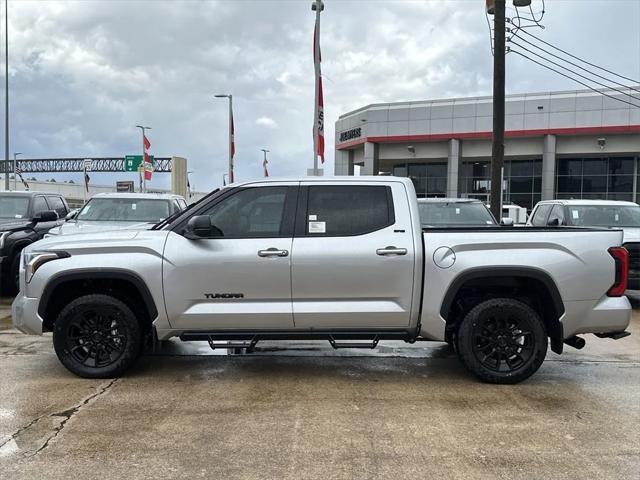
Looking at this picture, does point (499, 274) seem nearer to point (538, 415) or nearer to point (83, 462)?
point (538, 415)


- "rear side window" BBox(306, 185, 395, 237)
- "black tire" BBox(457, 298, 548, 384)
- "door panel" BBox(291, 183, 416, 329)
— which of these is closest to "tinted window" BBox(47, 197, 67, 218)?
"rear side window" BBox(306, 185, 395, 237)

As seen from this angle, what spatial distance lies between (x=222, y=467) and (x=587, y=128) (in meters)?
33.6

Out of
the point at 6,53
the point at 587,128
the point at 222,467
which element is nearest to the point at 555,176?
the point at 587,128

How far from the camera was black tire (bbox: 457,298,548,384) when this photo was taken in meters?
5.69

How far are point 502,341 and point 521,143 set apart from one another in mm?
32110

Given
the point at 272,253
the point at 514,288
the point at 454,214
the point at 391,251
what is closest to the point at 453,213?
the point at 454,214

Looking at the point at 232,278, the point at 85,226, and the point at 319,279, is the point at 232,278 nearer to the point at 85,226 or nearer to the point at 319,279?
the point at 319,279

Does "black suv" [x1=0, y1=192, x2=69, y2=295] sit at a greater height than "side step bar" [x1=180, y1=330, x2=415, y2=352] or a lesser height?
greater

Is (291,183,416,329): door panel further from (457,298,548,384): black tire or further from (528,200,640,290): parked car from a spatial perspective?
(528,200,640,290): parked car

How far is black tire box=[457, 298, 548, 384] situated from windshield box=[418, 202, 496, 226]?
527cm

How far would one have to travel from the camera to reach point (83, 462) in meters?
4.00

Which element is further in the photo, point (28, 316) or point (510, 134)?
point (510, 134)

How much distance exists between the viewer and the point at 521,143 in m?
35.5

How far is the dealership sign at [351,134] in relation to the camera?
39.6 meters
